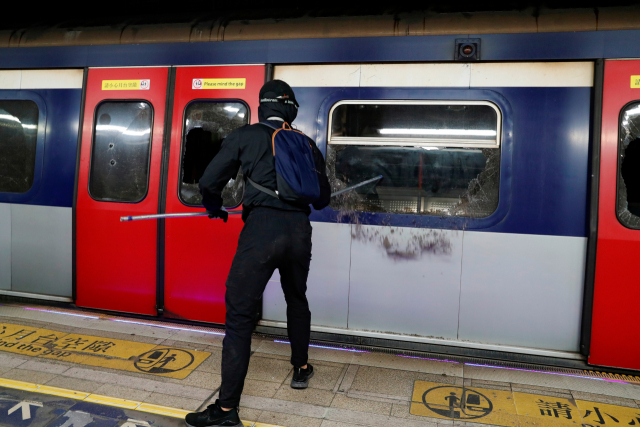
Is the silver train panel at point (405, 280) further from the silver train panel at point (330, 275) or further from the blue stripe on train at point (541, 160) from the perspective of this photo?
the blue stripe on train at point (541, 160)

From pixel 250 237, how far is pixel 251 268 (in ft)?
0.57

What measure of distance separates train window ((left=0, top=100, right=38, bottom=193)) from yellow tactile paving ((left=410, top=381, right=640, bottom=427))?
12.6ft

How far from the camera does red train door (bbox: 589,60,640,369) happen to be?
3197 mm

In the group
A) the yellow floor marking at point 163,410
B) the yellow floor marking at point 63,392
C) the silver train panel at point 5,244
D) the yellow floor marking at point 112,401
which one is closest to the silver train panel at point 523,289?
the yellow floor marking at point 163,410

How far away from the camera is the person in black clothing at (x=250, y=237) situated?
2631 millimetres

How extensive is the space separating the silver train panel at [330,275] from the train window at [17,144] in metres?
2.73

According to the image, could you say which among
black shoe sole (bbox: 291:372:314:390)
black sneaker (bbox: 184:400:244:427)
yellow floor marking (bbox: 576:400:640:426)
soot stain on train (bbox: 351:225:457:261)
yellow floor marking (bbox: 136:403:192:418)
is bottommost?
yellow floor marking (bbox: 136:403:192:418)

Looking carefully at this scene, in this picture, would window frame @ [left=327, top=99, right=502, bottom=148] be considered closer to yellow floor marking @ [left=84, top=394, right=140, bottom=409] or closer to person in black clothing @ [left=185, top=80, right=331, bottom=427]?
person in black clothing @ [left=185, top=80, right=331, bottom=427]

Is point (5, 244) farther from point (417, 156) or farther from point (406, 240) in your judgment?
point (417, 156)

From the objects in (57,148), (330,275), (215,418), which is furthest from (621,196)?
(57,148)

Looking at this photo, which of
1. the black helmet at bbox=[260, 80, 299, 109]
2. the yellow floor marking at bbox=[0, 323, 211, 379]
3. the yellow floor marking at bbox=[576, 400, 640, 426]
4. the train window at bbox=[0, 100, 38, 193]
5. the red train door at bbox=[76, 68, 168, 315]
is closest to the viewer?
the yellow floor marking at bbox=[576, 400, 640, 426]

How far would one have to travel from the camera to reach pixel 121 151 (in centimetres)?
416

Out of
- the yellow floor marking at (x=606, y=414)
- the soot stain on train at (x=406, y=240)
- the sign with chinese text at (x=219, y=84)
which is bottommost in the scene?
the yellow floor marking at (x=606, y=414)

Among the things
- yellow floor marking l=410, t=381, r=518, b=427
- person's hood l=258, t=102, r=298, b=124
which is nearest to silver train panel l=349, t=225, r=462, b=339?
yellow floor marking l=410, t=381, r=518, b=427
